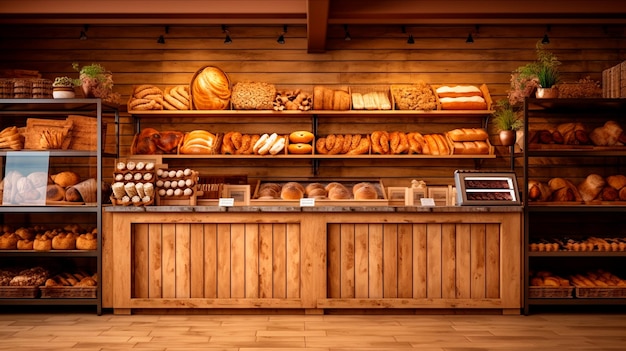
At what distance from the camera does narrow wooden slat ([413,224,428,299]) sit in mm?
4824

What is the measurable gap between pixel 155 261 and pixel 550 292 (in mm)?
3162

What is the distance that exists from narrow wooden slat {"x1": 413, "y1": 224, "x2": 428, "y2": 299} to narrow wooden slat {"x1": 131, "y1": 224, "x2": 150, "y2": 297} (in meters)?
2.11

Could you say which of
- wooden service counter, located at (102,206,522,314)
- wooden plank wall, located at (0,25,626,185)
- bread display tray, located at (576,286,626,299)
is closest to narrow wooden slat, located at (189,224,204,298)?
wooden service counter, located at (102,206,522,314)

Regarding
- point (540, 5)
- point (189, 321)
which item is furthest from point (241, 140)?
point (540, 5)

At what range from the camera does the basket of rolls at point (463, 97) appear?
18.2 ft

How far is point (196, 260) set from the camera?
15.8ft

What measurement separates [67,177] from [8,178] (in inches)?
18.3

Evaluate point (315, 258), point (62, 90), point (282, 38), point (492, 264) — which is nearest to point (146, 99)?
point (62, 90)

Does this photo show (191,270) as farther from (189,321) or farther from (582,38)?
(582,38)

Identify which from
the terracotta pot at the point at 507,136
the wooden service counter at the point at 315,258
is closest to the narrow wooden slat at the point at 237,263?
the wooden service counter at the point at 315,258

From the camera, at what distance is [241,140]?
5652 mm

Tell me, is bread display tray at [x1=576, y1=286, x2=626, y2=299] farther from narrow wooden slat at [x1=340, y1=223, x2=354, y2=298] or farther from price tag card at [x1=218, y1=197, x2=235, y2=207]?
price tag card at [x1=218, y1=197, x2=235, y2=207]

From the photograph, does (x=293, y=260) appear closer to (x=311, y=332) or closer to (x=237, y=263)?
(x=237, y=263)

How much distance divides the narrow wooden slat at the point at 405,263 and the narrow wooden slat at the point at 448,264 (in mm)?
253
